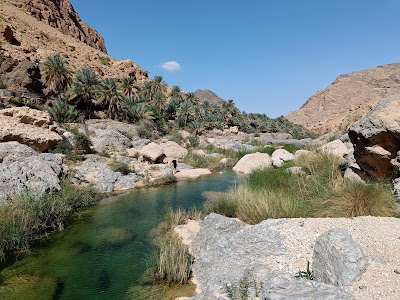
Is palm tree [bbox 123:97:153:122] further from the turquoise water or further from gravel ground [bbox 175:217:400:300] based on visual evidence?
gravel ground [bbox 175:217:400:300]

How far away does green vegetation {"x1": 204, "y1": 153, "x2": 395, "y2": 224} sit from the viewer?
7.11 m

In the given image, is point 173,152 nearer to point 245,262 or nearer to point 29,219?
point 29,219

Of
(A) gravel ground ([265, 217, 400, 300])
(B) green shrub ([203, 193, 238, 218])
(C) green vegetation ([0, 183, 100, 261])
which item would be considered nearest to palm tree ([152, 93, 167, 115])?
(C) green vegetation ([0, 183, 100, 261])

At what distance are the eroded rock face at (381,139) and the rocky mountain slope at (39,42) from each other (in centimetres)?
3677

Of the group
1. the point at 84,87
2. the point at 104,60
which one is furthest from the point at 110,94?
the point at 104,60

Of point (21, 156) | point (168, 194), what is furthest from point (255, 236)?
point (21, 156)

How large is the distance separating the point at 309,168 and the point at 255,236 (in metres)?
5.44

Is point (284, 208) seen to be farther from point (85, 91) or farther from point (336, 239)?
point (85, 91)

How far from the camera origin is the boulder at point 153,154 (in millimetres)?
24645

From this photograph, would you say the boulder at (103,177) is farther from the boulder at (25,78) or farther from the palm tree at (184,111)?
the palm tree at (184,111)

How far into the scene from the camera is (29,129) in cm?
1916

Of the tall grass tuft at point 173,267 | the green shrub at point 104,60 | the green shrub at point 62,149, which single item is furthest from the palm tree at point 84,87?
the tall grass tuft at point 173,267

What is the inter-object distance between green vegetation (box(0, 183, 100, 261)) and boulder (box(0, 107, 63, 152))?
8245 millimetres

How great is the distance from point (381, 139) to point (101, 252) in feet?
27.6
